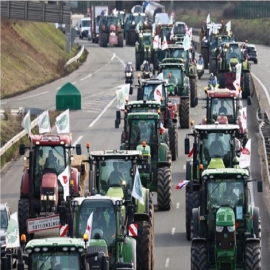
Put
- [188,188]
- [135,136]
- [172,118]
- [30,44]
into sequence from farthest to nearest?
[30,44]
[172,118]
[135,136]
[188,188]

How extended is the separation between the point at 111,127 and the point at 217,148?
2168 centimetres

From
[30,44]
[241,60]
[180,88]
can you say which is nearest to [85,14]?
[30,44]

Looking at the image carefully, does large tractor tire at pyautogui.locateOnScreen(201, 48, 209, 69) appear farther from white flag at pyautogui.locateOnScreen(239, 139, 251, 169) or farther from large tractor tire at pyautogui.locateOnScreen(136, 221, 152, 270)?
large tractor tire at pyautogui.locateOnScreen(136, 221, 152, 270)

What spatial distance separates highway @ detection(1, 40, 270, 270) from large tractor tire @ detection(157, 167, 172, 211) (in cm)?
36

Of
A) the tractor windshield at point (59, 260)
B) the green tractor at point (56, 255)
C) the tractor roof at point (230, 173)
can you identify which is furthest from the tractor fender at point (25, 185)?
the tractor windshield at point (59, 260)

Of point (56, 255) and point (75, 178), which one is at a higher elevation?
point (75, 178)

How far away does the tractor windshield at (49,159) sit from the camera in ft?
111

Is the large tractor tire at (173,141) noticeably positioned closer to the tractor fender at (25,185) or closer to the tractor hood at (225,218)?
the tractor fender at (25,185)

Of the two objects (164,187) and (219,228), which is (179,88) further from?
(219,228)

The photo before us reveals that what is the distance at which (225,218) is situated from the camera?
91.1 feet

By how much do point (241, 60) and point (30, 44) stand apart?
25.7 metres

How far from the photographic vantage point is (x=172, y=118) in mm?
48062

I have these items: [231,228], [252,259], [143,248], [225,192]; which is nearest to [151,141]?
[225,192]

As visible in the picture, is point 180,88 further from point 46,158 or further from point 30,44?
point 30,44
